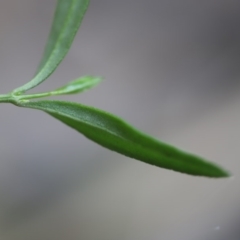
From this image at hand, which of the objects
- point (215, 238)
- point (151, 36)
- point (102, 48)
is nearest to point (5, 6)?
point (102, 48)

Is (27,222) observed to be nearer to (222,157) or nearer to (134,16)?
(222,157)

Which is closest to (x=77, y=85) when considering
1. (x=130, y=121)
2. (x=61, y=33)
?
(x=61, y=33)

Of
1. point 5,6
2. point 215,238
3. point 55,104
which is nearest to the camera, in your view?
point 55,104

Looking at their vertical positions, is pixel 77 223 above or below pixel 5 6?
below

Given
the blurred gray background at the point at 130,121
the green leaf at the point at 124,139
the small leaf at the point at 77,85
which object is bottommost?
the green leaf at the point at 124,139

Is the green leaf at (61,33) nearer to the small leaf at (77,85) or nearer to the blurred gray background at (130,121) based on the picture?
the small leaf at (77,85)

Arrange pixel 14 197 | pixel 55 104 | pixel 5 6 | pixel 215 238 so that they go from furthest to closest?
pixel 5 6, pixel 14 197, pixel 215 238, pixel 55 104

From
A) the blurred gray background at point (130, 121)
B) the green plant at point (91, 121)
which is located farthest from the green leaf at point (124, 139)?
the blurred gray background at point (130, 121)

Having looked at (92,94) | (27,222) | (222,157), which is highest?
(92,94)

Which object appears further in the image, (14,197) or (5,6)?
(5,6)
